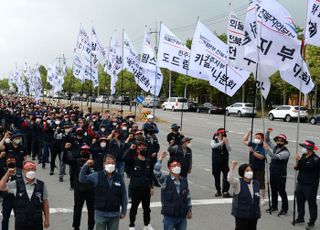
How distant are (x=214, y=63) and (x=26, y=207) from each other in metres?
8.83

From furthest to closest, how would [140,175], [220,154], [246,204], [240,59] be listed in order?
[240,59] < [220,154] < [140,175] < [246,204]

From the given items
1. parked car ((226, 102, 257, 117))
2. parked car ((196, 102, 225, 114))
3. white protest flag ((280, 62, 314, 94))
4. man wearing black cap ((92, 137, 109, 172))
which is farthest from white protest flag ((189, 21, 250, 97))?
parked car ((196, 102, 225, 114))

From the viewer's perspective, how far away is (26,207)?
5.88 m

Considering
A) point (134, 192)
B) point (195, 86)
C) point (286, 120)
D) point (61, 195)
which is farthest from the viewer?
point (195, 86)

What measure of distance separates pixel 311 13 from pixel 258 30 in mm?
1216

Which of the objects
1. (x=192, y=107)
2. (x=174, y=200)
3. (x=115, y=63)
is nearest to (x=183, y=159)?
(x=174, y=200)

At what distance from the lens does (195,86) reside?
208ft

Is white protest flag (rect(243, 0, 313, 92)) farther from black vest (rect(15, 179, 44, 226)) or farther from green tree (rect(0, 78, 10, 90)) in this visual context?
green tree (rect(0, 78, 10, 90))

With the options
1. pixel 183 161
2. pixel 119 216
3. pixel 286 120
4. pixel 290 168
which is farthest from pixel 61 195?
pixel 286 120

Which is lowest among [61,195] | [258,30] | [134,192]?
[61,195]

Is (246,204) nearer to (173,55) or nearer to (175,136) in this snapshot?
(175,136)

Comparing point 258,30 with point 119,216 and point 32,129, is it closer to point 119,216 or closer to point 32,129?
point 119,216

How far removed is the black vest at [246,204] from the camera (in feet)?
21.9

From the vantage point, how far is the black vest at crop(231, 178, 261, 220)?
6.66m
